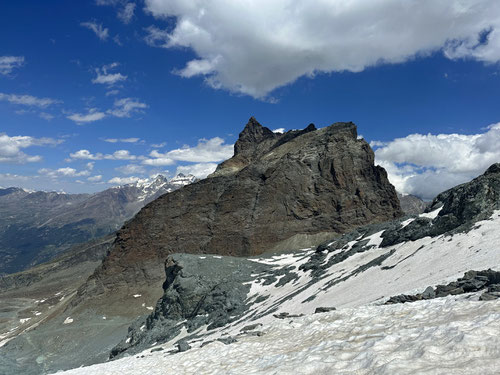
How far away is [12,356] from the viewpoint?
64500 mm

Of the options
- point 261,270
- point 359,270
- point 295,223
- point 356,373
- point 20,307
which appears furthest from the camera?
point 20,307

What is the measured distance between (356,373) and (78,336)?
243 ft

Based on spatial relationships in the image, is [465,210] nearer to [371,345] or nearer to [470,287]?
[470,287]

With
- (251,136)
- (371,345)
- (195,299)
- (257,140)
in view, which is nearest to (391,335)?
(371,345)

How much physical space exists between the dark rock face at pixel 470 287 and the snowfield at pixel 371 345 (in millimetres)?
710

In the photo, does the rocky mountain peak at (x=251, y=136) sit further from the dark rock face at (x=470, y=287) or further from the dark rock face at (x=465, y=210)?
the dark rock face at (x=470, y=287)

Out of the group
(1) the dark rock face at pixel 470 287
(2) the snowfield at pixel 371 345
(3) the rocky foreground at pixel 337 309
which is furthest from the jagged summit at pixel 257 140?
(2) the snowfield at pixel 371 345

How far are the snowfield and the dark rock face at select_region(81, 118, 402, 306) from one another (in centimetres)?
7863

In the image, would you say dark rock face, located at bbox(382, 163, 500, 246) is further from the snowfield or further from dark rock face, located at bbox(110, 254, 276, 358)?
dark rock face, located at bbox(110, 254, 276, 358)

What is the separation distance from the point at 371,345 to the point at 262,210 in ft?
289

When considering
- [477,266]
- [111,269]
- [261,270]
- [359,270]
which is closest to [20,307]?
[111,269]

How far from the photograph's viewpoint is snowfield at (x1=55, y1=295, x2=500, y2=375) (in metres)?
6.90

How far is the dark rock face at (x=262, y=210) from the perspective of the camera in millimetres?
93875

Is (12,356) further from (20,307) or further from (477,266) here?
(20,307)
